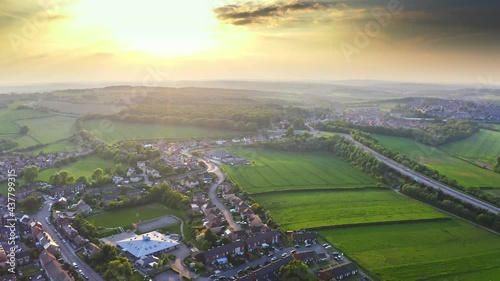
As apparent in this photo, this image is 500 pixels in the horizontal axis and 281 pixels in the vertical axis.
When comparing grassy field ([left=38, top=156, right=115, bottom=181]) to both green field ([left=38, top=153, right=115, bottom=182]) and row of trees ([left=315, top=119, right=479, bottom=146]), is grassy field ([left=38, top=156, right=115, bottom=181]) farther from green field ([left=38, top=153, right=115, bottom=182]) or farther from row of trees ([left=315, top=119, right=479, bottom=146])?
row of trees ([left=315, top=119, right=479, bottom=146])

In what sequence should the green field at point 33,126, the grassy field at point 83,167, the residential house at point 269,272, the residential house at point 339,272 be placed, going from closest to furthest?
1. the residential house at point 269,272
2. the residential house at point 339,272
3. the grassy field at point 83,167
4. the green field at point 33,126

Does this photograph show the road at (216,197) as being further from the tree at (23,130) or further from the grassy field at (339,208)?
the tree at (23,130)

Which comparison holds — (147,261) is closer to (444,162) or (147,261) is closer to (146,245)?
(146,245)

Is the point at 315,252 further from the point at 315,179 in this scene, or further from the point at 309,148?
the point at 309,148

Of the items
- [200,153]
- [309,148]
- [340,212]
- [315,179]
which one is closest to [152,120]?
[200,153]

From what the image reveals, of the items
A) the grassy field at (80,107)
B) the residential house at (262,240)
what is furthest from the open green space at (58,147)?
the residential house at (262,240)
